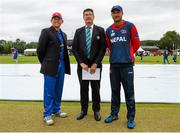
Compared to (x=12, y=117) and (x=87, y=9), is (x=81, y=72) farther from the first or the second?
(x=12, y=117)

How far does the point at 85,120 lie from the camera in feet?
18.7

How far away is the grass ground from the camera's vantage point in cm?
514

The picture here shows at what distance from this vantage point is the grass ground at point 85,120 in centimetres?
514

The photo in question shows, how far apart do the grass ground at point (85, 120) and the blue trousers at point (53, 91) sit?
0.24 m

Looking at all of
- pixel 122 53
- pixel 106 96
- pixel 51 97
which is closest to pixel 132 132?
pixel 122 53

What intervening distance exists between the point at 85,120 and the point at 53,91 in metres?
0.79

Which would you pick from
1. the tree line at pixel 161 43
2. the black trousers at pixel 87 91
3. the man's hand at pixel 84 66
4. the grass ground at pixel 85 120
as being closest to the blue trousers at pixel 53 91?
the grass ground at pixel 85 120

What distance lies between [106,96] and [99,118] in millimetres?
2603

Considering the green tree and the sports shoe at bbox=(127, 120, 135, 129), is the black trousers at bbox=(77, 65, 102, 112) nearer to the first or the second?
the sports shoe at bbox=(127, 120, 135, 129)

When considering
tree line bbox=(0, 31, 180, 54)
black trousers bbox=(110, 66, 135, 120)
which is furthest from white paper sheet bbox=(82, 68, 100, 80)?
tree line bbox=(0, 31, 180, 54)

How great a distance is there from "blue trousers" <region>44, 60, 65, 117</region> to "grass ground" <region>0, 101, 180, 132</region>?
0.24 metres

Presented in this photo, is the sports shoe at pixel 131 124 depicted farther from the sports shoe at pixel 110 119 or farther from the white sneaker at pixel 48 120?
the white sneaker at pixel 48 120

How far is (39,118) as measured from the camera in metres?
5.82

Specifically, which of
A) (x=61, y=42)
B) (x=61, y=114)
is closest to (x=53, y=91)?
(x=61, y=114)
